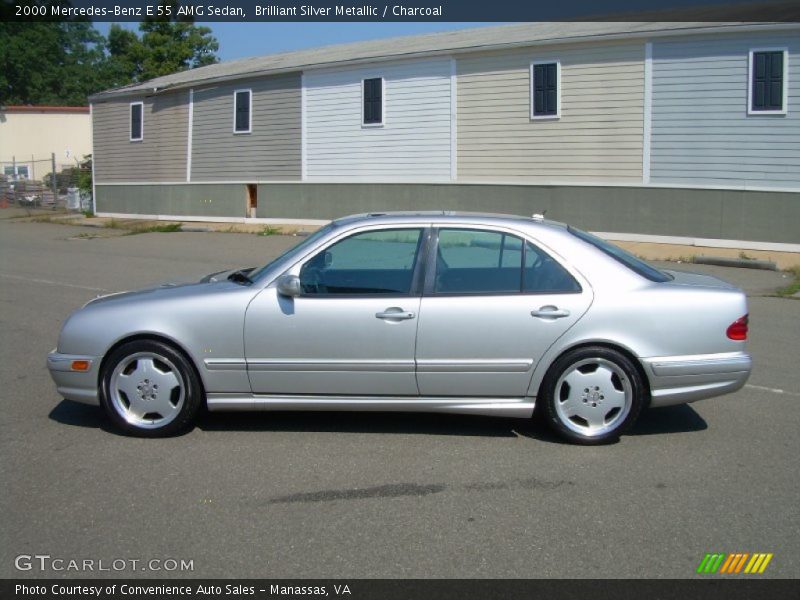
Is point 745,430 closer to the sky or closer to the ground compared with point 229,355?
closer to the ground

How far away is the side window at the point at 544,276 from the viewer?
5.62 m

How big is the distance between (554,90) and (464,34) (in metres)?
5.26

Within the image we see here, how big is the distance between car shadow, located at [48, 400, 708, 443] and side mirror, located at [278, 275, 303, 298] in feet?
3.36

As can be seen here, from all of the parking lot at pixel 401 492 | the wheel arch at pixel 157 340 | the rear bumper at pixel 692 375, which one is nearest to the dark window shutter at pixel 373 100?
the parking lot at pixel 401 492

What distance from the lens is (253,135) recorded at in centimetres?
2652

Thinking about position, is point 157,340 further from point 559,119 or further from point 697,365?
point 559,119

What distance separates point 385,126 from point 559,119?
5120mm

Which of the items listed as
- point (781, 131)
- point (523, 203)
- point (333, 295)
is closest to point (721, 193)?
point (781, 131)

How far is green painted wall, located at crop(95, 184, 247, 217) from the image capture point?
27062mm

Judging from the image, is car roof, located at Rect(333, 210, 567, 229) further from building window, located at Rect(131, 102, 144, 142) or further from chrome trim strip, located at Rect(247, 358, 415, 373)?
building window, located at Rect(131, 102, 144, 142)

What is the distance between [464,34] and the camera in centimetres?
2509

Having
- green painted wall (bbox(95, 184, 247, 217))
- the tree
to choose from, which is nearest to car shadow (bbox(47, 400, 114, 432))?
green painted wall (bbox(95, 184, 247, 217))

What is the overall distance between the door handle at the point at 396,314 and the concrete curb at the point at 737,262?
12342 mm
